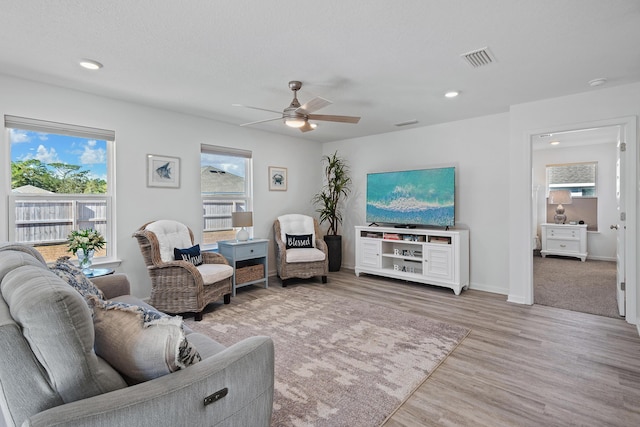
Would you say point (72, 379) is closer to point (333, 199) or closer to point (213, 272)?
point (213, 272)

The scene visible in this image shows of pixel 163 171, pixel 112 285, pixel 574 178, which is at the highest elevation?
pixel 574 178

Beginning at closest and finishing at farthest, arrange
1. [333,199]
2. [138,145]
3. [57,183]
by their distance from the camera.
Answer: [57,183]
[138,145]
[333,199]

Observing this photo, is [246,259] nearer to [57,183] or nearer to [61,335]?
[57,183]

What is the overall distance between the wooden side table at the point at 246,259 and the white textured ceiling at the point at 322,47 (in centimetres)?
187

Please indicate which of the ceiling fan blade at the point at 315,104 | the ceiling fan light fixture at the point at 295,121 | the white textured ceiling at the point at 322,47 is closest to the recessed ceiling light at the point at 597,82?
the white textured ceiling at the point at 322,47

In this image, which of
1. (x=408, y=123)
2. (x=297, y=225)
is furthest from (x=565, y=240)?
(x=297, y=225)

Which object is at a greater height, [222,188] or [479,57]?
[479,57]

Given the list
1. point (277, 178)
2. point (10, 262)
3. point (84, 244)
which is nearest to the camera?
point (10, 262)

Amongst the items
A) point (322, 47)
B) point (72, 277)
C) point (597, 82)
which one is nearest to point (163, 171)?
point (72, 277)

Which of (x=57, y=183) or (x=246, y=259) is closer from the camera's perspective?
(x=57, y=183)

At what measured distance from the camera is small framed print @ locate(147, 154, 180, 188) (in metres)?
3.96

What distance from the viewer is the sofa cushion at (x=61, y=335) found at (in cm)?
93

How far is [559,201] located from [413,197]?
14.0ft

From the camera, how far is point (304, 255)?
478 cm
